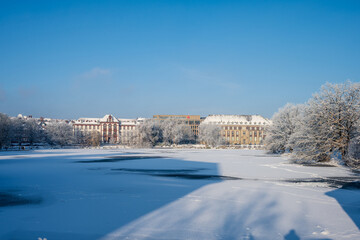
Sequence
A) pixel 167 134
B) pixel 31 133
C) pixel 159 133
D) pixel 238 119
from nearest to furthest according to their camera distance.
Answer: pixel 31 133 → pixel 159 133 → pixel 167 134 → pixel 238 119

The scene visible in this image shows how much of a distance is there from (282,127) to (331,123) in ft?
74.2

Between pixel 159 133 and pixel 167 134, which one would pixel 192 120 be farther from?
pixel 159 133

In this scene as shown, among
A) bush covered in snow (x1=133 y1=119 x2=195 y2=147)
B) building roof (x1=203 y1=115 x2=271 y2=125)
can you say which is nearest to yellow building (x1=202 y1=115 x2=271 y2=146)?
building roof (x1=203 y1=115 x2=271 y2=125)

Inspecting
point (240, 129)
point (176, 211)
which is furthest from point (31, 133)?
point (240, 129)

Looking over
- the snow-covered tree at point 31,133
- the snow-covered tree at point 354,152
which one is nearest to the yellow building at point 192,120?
the snow-covered tree at point 31,133

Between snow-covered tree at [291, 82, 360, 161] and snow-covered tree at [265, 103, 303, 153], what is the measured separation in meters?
18.4

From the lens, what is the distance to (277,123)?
56781 millimetres

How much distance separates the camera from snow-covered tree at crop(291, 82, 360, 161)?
3359 cm

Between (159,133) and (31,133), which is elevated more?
(31,133)

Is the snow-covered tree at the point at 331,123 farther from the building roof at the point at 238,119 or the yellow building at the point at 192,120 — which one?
the yellow building at the point at 192,120

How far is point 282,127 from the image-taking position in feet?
183

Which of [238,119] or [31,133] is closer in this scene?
[31,133]

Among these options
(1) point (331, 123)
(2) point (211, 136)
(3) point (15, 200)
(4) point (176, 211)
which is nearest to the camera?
(4) point (176, 211)

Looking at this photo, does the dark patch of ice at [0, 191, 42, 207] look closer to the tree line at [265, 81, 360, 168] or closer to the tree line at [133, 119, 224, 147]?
the tree line at [265, 81, 360, 168]
